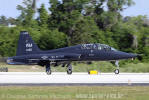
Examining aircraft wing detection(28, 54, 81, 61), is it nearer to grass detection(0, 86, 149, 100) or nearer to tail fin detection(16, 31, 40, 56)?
tail fin detection(16, 31, 40, 56)

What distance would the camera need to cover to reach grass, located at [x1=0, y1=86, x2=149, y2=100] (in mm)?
17984

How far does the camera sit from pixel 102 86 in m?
22.9

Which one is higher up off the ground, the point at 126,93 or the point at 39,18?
the point at 39,18

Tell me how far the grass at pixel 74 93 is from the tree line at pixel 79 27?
106 ft

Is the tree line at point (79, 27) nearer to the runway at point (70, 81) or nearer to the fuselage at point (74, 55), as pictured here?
the fuselage at point (74, 55)

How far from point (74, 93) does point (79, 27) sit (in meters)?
42.5

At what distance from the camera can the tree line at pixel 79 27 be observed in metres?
57.8

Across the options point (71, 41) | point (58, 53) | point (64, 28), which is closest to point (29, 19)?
point (64, 28)

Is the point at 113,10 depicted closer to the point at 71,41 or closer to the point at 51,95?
the point at 71,41

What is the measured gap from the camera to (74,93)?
19641mm

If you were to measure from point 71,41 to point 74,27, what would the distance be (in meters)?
4.29

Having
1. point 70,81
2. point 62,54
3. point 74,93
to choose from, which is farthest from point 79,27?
point 74,93

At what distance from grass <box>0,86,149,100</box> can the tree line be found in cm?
3228

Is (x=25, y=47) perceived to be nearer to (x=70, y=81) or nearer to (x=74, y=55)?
(x=74, y=55)
